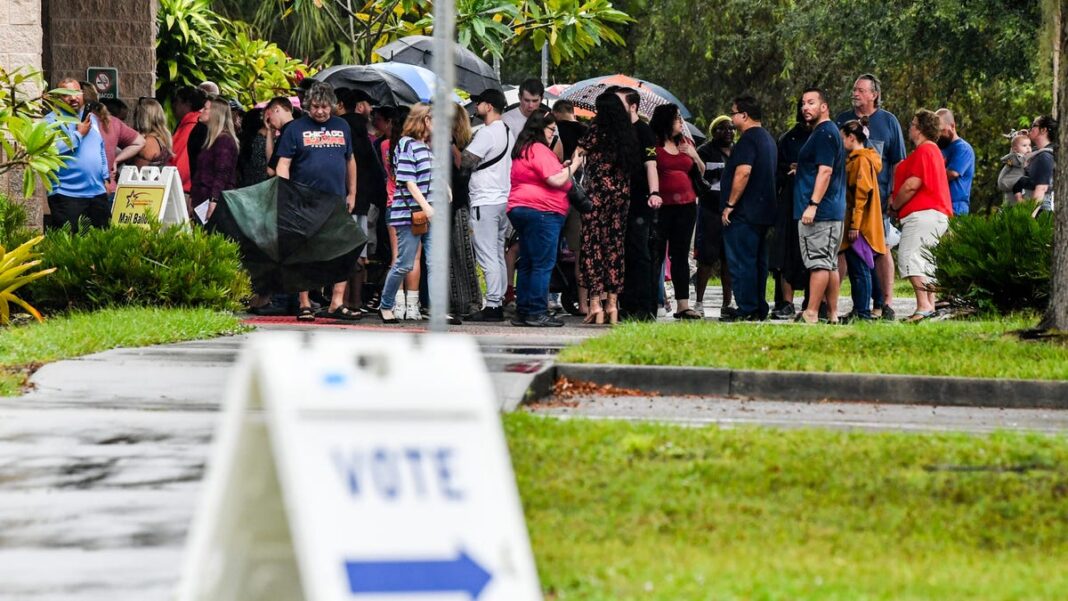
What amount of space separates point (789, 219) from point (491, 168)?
2.82 meters

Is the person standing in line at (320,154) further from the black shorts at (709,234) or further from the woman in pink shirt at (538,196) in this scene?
the black shorts at (709,234)

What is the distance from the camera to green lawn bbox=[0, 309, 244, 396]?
1218cm

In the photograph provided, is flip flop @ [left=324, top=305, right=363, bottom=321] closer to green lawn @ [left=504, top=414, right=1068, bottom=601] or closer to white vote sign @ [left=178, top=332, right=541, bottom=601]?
green lawn @ [left=504, top=414, right=1068, bottom=601]

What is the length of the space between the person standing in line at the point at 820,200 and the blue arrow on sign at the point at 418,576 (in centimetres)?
1230

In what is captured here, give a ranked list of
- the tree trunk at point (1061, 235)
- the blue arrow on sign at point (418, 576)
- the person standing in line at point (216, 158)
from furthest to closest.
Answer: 1. the person standing in line at point (216, 158)
2. the tree trunk at point (1061, 235)
3. the blue arrow on sign at point (418, 576)

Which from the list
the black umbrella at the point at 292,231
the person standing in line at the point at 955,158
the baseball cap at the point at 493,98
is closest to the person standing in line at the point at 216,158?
the black umbrella at the point at 292,231

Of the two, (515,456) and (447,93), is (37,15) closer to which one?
(515,456)

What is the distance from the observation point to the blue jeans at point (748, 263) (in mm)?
17172

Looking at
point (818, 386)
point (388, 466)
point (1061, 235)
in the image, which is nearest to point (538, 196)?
point (1061, 235)

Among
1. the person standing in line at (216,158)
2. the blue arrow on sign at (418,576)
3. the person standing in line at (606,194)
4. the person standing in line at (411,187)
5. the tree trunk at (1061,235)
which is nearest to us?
the blue arrow on sign at (418,576)

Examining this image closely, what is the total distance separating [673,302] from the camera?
75.9 feet

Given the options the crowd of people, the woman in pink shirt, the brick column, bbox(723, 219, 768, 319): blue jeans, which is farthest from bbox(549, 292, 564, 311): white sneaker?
the brick column

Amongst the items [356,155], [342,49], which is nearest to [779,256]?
[356,155]

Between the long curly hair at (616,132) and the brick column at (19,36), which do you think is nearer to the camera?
the long curly hair at (616,132)
